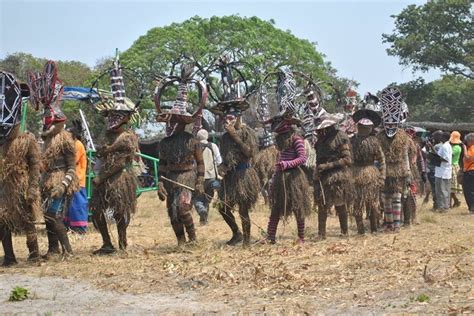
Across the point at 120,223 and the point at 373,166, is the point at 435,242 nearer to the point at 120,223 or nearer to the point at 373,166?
the point at 373,166

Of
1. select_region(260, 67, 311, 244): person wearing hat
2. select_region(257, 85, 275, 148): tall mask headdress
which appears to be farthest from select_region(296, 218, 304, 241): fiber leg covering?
select_region(257, 85, 275, 148): tall mask headdress

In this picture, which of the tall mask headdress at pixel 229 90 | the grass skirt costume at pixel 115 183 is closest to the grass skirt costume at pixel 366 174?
the tall mask headdress at pixel 229 90

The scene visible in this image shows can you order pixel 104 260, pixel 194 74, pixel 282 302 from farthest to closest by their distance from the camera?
pixel 194 74 < pixel 104 260 < pixel 282 302

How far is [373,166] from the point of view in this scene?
10914mm

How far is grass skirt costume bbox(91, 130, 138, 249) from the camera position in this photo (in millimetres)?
9166

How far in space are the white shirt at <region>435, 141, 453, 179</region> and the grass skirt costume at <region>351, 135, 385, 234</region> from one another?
531 centimetres

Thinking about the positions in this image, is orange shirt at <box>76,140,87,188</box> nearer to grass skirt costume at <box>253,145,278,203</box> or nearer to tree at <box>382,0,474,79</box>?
grass skirt costume at <box>253,145,278,203</box>

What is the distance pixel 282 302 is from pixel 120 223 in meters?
3.76

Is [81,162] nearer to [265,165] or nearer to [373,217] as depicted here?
[265,165]

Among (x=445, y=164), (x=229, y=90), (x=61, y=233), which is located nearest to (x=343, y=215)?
(x=229, y=90)

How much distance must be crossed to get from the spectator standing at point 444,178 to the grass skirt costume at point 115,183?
8.59 m

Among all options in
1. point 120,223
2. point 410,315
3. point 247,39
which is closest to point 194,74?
point 120,223

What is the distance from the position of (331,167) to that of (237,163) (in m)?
1.48

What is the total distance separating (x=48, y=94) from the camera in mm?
9148
